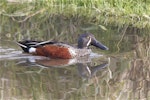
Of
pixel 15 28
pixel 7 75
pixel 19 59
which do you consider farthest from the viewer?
pixel 15 28

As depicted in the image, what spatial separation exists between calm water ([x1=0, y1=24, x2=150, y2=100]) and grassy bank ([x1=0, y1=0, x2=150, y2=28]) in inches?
58.0

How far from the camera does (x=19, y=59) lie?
24.6ft

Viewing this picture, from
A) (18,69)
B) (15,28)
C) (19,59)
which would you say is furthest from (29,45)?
(15,28)

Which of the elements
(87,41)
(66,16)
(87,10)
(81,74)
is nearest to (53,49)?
(87,41)

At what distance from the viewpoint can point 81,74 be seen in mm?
6938

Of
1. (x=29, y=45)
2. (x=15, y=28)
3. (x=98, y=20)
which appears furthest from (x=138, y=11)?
(x=29, y=45)

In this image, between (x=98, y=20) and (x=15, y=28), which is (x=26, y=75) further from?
(x=98, y=20)

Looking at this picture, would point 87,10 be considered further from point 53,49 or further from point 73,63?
point 73,63

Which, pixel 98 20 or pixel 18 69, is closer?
pixel 18 69

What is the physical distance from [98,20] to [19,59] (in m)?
3.02

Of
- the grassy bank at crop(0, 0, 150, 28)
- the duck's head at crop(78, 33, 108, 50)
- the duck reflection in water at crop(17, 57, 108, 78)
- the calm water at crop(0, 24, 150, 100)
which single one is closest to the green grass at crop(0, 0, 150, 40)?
the grassy bank at crop(0, 0, 150, 28)

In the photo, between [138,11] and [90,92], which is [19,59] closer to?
[90,92]

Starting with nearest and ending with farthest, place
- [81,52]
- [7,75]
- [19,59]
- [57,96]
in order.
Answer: [57,96]
[7,75]
[19,59]
[81,52]

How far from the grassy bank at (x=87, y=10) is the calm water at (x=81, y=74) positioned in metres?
1.47
